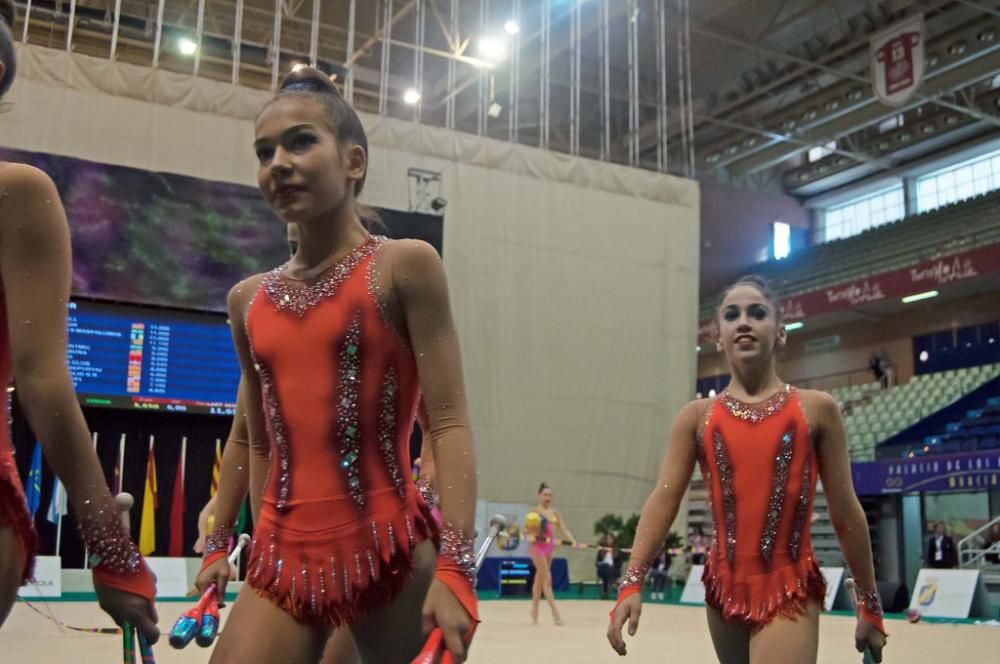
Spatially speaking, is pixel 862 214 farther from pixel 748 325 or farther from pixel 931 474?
pixel 748 325

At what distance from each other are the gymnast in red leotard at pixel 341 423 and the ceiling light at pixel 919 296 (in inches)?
964

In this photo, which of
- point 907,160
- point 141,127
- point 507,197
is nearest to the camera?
point 141,127

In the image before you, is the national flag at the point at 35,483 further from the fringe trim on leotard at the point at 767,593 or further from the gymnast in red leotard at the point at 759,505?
the fringe trim on leotard at the point at 767,593

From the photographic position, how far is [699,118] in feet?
88.1

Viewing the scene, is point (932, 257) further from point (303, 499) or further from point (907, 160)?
point (303, 499)

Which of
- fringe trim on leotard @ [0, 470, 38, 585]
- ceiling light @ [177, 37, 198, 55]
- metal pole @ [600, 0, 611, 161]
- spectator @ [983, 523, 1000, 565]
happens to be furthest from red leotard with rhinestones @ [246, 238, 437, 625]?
ceiling light @ [177, 37, 198, 55]

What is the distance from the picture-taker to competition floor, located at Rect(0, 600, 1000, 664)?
7.43 meters

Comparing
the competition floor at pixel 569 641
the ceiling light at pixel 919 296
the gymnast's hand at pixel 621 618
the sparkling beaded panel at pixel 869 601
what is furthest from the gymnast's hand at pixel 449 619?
the ceiling light at pixel 919 296

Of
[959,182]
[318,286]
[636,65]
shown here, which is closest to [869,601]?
[318,286]

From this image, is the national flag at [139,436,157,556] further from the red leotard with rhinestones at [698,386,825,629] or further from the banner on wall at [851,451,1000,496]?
the red leotard with rhinestones at [698,386,825,629]

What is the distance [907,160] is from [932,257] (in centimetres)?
538

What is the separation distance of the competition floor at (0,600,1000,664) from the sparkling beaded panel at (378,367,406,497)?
5.17 metres

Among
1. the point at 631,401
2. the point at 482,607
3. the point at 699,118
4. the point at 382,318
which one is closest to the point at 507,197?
the point at 631,401

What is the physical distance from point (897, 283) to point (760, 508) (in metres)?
23.1
